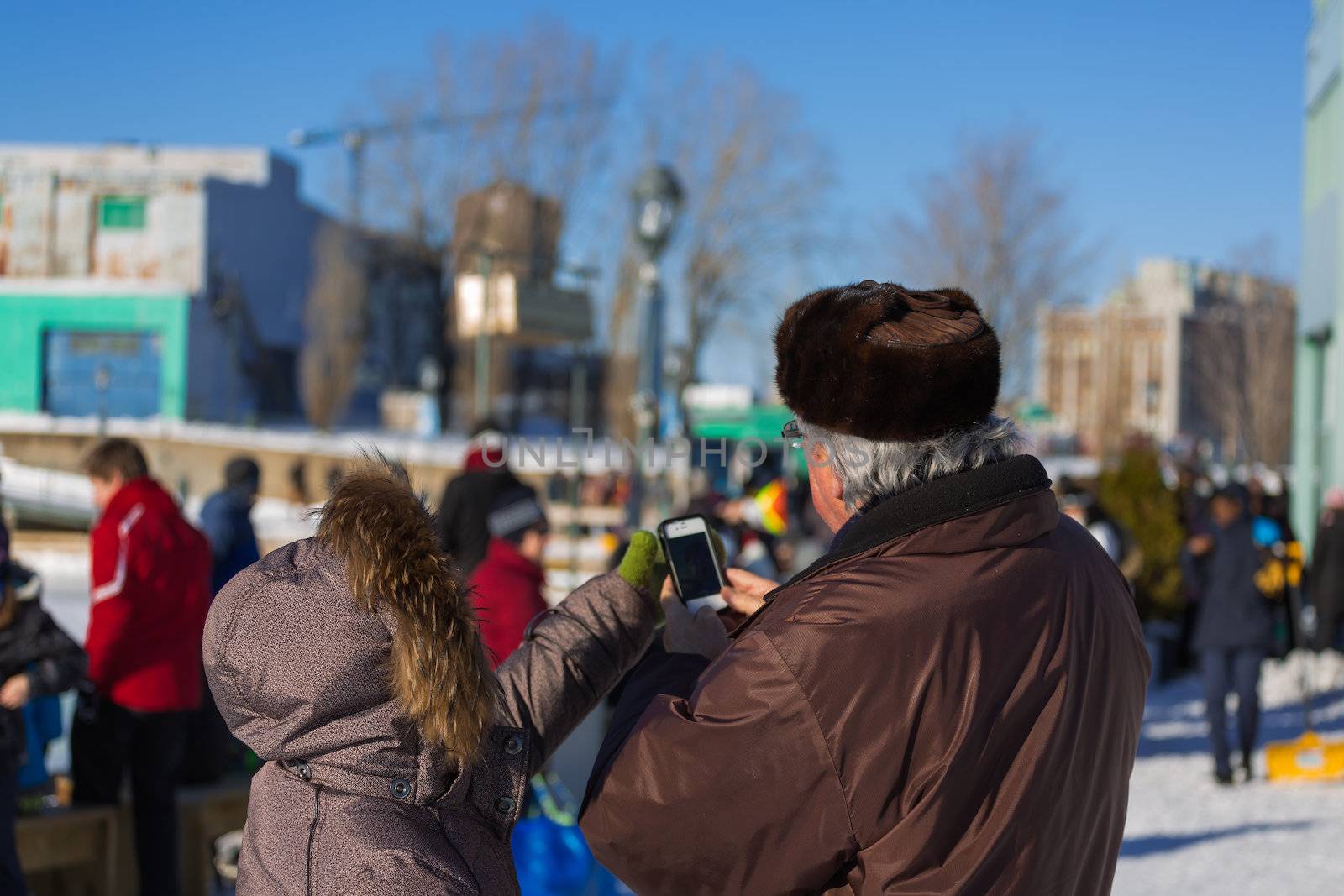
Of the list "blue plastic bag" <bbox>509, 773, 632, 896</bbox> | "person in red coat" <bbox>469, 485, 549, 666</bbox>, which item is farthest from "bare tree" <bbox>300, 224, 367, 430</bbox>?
"blue plastic bag" <bbox>509, 773, 632, 896</bbox>

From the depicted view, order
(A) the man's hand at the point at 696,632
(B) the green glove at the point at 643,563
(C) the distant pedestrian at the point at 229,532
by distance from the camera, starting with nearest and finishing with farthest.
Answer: (A) the man's hand at the point at 696,632
(B) the green glove at the point at 643,563
(C) the distant pedestrian at the point at 229,532

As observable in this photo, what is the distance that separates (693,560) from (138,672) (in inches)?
137

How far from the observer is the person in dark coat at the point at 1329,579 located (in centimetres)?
1089

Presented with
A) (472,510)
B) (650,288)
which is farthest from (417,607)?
(650,288)

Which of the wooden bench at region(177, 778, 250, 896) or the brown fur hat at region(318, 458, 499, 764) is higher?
the brown fur hat at region(318, 458, 499, 764)

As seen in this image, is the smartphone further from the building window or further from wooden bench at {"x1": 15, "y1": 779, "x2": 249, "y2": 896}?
the building window

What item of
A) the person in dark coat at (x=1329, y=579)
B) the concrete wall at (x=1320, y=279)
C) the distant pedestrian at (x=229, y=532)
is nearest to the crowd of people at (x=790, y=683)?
the distant pedestrian at (x=229, y=532)

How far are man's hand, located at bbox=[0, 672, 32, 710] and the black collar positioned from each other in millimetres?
3215

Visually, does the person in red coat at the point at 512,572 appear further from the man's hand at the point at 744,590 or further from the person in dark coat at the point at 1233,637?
the person in dark coat at the point at 1233,637

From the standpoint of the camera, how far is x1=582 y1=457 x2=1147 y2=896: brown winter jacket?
5.50 feet

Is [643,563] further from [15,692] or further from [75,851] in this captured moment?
[75,851]

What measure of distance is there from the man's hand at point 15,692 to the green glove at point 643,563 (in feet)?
8.81

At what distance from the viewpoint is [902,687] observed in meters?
1.67

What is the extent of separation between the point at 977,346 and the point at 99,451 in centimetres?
427
